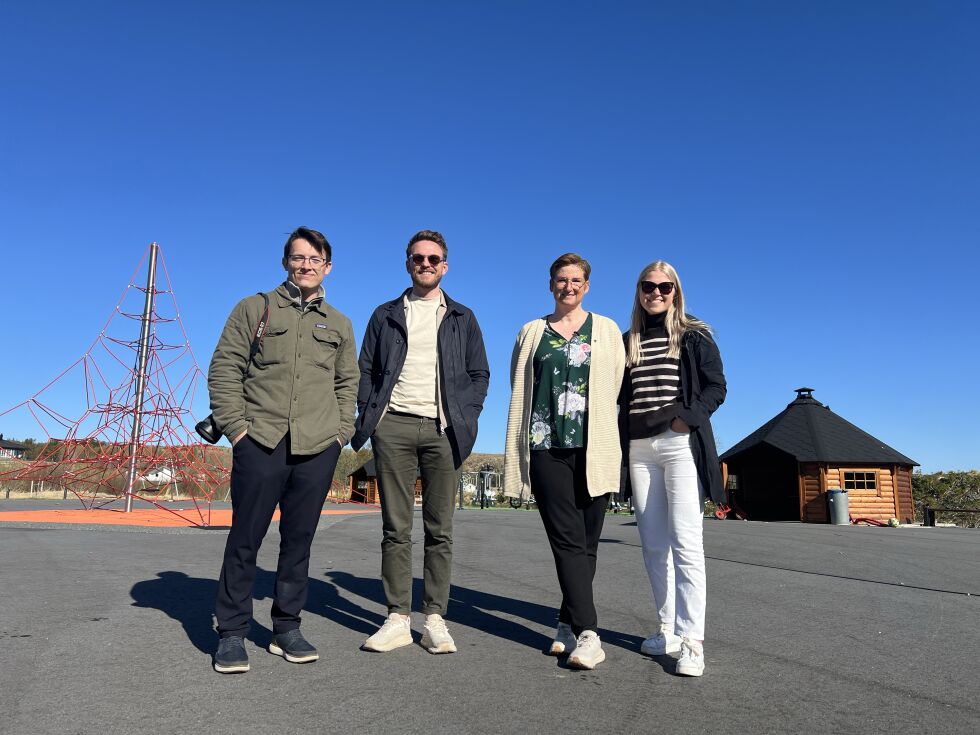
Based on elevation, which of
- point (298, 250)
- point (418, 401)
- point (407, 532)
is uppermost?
point (298, 250)

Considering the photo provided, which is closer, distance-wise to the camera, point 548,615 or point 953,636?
point 953,636

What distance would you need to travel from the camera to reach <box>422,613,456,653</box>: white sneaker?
11.0 ft

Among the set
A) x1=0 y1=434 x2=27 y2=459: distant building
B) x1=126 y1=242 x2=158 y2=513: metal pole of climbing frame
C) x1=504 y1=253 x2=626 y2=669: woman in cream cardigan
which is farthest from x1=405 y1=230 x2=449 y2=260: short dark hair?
x1=0 y1=434 x2=27 y2=459: distant building

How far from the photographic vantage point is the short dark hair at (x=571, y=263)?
377 centimetres

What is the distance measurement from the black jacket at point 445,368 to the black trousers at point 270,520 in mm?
336

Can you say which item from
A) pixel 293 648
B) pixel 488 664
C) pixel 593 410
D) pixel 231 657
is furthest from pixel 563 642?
pixel 231 657

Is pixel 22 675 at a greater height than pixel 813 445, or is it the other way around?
pixel 813 445

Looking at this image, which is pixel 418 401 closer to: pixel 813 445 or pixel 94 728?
pixel 94 728

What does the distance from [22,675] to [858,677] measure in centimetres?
357

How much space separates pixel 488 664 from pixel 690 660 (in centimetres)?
92

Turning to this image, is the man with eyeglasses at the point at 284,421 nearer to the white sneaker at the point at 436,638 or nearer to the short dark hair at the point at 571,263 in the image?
the white sneaker at the point at 436,638

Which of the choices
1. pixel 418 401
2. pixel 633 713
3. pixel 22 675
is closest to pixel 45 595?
pixel 22 675

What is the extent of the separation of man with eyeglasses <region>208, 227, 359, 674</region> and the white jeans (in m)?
1.61

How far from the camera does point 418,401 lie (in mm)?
3744
